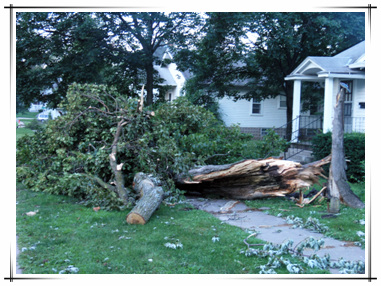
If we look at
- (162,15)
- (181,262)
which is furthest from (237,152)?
(162,15)

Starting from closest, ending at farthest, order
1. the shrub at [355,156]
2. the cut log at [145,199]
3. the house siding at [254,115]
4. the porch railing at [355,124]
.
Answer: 1. the cut log at [145,199]
2. the shrub at [355,156]
3. the porch railing at [355,124]
4. the house siding at [254,115]

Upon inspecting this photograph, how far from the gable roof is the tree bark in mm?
6488

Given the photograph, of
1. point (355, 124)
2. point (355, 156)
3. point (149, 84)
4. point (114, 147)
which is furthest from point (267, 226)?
point (149, 84)

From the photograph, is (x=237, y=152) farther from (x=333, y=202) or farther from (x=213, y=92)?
(x=213, y=92)

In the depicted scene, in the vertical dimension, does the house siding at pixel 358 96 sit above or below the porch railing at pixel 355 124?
above

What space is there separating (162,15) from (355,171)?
27.6 feet

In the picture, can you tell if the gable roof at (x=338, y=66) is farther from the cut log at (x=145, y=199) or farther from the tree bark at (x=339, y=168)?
the cut log at (x=145, y=199)

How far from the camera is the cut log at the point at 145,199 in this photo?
587 cm

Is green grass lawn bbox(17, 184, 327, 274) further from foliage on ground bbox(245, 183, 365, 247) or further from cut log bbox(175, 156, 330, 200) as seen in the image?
foliage on ground bbox(245, 183, 365, 247)

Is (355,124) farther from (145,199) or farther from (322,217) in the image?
(145,199)

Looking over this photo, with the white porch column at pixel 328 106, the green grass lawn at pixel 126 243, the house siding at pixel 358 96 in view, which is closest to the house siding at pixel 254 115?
the house siding at pixel 358 96

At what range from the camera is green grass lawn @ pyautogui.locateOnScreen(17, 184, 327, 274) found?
13.8ft

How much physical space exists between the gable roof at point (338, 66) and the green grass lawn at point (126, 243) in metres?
8.57

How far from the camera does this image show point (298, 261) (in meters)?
4.33
